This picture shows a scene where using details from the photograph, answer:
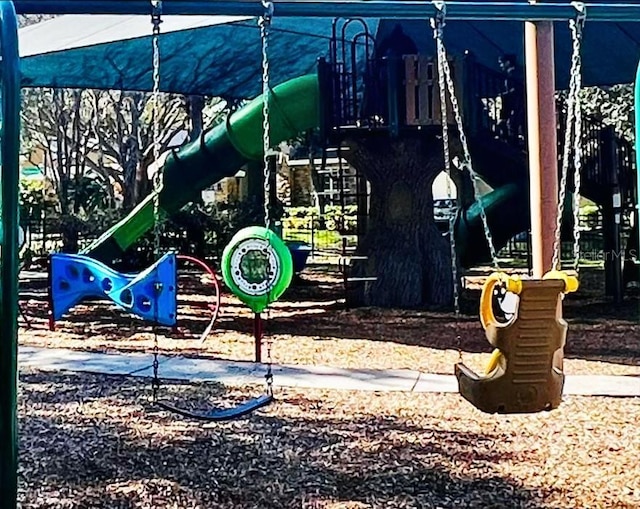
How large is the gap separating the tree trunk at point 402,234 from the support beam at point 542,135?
165 inches

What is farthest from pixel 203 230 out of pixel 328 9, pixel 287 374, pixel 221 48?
pixel 328 9

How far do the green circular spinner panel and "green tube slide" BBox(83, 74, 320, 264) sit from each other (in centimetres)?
355

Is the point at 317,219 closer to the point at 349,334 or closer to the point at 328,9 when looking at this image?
the point at 349,334

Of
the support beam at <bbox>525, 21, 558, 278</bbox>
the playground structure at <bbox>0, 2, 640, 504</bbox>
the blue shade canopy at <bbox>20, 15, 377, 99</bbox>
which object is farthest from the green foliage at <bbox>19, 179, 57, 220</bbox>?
the support beam at <bbox>525, 21, 558, 278</bbox>

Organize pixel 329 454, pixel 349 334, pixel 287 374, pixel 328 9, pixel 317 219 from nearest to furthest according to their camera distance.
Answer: pixel 328 9, pixel 329 454, pixel 287 374, pixel 349 334, pixel 317 219

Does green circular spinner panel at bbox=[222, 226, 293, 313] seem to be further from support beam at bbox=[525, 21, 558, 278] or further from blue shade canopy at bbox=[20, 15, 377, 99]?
blue shade canopy at bbox=[20, 15, 377, 99]

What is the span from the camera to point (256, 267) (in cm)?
722

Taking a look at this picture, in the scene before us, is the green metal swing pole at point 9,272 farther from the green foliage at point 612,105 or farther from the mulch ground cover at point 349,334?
the green foliage at point 612,105

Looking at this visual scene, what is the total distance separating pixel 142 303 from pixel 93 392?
2.05m

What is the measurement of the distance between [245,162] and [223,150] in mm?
361

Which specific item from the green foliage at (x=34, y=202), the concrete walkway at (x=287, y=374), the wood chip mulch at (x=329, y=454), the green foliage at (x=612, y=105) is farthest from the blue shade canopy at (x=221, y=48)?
the green foliage at (x=34, y=202)

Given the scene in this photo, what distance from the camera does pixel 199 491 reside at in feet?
13.4

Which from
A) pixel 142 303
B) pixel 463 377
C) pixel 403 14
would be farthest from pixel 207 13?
pixel 142 303

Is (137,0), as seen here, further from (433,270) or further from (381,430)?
(433,270)
